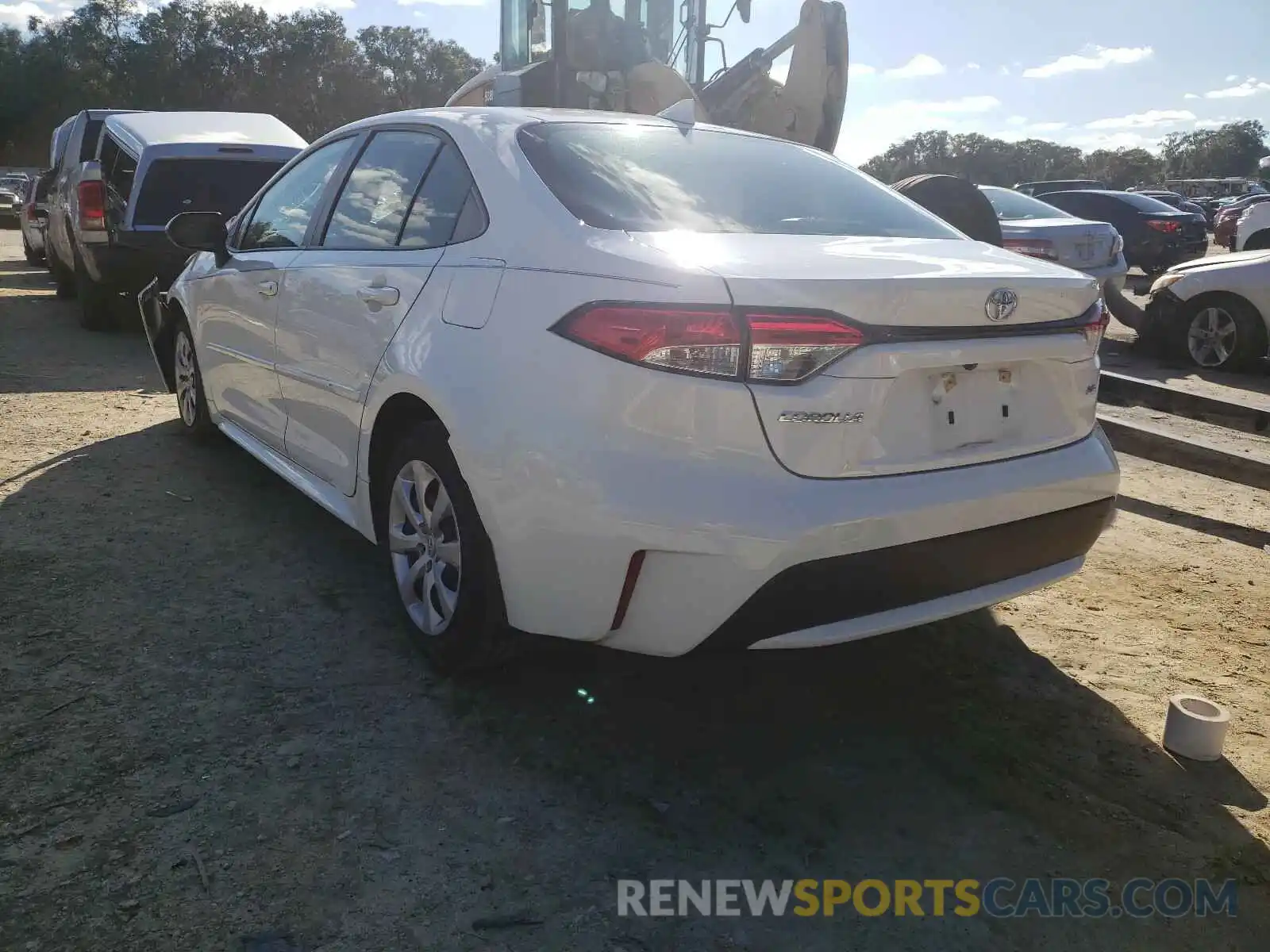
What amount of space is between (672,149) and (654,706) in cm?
169

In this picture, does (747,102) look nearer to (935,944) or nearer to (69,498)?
(69,498)

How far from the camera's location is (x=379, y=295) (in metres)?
3.23

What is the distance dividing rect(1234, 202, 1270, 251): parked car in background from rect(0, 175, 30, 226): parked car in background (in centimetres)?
2215

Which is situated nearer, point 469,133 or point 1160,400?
point 469,133

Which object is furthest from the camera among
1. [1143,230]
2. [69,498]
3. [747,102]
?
[1143,230]

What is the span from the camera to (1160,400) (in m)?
4.95

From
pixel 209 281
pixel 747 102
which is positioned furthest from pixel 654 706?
pixel 747 102

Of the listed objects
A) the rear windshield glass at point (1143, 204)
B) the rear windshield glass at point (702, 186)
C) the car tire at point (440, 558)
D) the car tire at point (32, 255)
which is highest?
the rear windshield glass at point (1143, 204)

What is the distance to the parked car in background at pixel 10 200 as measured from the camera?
27.3m

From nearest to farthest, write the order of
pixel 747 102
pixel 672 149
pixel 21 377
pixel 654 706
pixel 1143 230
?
pixel 654 706 → pixel 672 149 → pixel 21 377 → pixel 747 102 → pixel 1143 230

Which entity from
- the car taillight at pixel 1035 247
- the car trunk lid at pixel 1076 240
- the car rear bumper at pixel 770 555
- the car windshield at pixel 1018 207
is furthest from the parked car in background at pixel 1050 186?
the car rear bumper at pixel 770 555

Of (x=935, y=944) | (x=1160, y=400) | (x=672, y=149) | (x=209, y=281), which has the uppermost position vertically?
(x=672, y=149)

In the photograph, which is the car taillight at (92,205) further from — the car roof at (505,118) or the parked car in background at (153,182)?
the car roof at (505,118)

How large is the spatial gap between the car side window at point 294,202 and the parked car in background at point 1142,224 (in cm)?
1610
